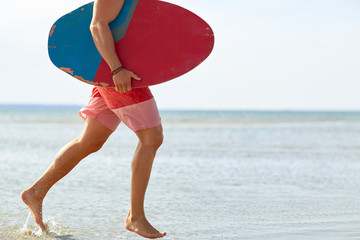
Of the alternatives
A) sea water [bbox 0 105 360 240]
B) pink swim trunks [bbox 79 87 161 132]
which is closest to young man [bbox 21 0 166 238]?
pink swim trunks [bbox 79 87 161 132]

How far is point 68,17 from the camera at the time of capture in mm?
3102

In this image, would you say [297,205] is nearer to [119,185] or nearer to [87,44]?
[119,185]

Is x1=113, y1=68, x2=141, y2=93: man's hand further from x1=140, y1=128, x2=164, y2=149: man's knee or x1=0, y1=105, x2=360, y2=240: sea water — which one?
x1=0, y1=105, x2=360, y2=240: sea water

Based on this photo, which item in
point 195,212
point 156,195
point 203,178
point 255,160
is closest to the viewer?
point 195,212

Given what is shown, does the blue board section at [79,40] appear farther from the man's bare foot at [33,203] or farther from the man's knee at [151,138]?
the man's bare foot at [33,203]

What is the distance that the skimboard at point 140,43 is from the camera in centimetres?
296

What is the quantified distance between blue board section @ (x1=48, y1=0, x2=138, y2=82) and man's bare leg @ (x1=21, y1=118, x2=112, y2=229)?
33 cm

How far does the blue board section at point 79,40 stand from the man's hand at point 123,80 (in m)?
0.15

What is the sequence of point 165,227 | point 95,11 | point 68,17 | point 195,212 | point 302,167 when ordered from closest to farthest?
point 95,11 → point 68,17 → point 165,227 → point 195,212 → point 302,167

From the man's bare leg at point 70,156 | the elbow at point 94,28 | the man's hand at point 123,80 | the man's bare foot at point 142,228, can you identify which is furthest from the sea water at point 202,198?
the elbow at point 94,28

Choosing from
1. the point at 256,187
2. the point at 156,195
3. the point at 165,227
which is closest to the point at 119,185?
the point at 156,195

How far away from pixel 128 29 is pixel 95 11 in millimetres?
206

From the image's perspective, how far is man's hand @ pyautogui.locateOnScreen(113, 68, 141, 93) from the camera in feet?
9.39

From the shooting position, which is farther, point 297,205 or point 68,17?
point 297,205
